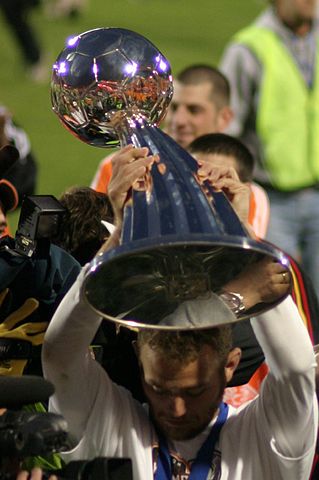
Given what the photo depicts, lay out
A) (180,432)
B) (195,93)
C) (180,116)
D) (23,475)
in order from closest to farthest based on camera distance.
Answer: (23,475)
(180,432)
(180,116)
(195,93)

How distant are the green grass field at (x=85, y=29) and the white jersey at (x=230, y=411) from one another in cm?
571

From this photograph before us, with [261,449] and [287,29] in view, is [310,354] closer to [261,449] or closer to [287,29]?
[261,449]

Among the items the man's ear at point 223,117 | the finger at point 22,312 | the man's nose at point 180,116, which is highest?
the finger at point 22,312

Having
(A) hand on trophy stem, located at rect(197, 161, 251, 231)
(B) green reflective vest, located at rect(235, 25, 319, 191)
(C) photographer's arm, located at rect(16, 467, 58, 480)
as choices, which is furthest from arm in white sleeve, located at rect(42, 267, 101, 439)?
(B) green reflective vest, located at rect(235, 25, 319, 191)

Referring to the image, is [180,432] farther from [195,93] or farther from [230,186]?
[195,93]

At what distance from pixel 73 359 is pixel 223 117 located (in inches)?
148

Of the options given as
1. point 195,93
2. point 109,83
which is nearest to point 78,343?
point 109,83

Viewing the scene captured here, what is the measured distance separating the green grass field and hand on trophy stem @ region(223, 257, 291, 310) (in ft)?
19.2

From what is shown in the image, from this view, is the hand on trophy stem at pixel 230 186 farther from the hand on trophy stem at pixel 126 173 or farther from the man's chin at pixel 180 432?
the man's chin at pixel 180 432

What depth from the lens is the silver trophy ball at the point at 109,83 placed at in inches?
133

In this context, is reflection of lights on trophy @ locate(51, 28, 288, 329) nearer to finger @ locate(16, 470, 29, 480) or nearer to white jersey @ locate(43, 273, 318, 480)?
white jersey @ locate(43, 273, 318, 480)

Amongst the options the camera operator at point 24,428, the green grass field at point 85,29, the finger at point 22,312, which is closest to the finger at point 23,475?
the camera operator at point 24,428

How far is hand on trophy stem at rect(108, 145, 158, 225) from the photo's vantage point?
2986mm

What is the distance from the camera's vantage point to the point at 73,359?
3.15 m
